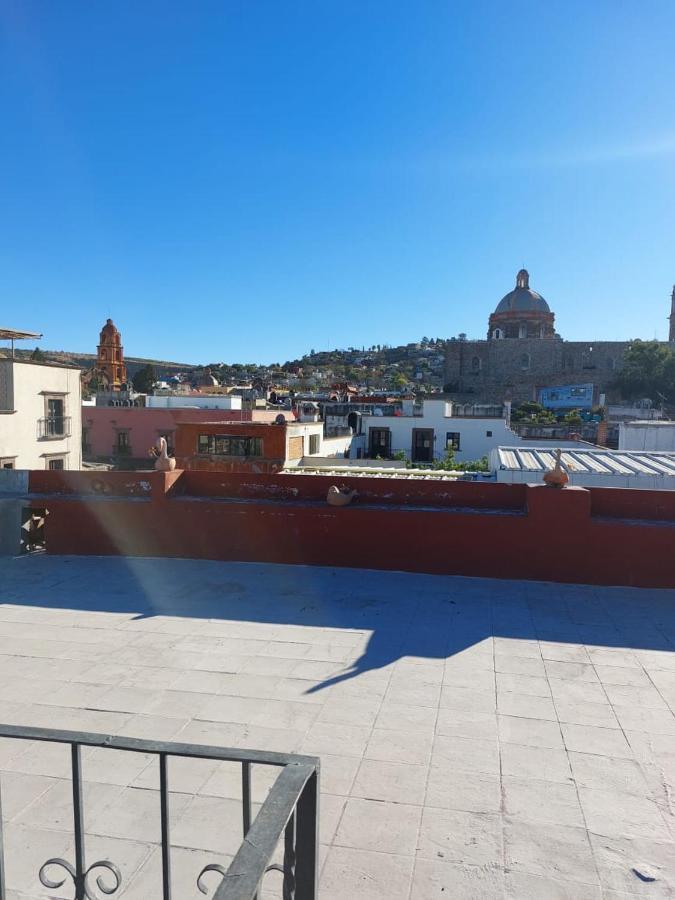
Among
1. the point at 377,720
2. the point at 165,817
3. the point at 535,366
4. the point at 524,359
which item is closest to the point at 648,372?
the point at 535,366

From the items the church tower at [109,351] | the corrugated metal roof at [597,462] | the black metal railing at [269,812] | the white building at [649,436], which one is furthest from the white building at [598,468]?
the church tower at [109,351]

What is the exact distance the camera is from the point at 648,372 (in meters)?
44.8

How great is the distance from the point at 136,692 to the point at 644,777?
323cm

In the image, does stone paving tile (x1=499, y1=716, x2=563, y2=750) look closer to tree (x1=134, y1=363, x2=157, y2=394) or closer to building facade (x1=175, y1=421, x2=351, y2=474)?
building facade (x1=175, y1=421, x2=351, y2=474)

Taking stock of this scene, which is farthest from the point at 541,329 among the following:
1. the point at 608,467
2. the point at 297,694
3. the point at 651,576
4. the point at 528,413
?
the point at 297,694

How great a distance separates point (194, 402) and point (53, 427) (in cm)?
967

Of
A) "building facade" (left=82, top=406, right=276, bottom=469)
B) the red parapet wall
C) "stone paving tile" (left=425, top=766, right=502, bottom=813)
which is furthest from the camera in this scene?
"building facade" (left=82, top=406, right=276, bottom=469)

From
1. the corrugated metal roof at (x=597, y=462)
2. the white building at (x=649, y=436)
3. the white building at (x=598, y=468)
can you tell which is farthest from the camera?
the white building at (x=649, y=436)

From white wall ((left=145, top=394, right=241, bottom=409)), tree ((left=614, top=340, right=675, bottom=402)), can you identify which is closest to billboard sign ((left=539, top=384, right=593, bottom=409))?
tree ((left=614, top=340, right=675, bottom=402))

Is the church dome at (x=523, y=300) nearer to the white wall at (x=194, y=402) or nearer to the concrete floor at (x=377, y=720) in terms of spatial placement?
the white wall at (x=194, y=402)

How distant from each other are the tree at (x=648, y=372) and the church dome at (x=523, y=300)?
27.5 ft

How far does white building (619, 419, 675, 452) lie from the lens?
15.1m

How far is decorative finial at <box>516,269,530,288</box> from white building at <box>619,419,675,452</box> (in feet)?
129

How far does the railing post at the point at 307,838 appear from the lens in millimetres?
1544
